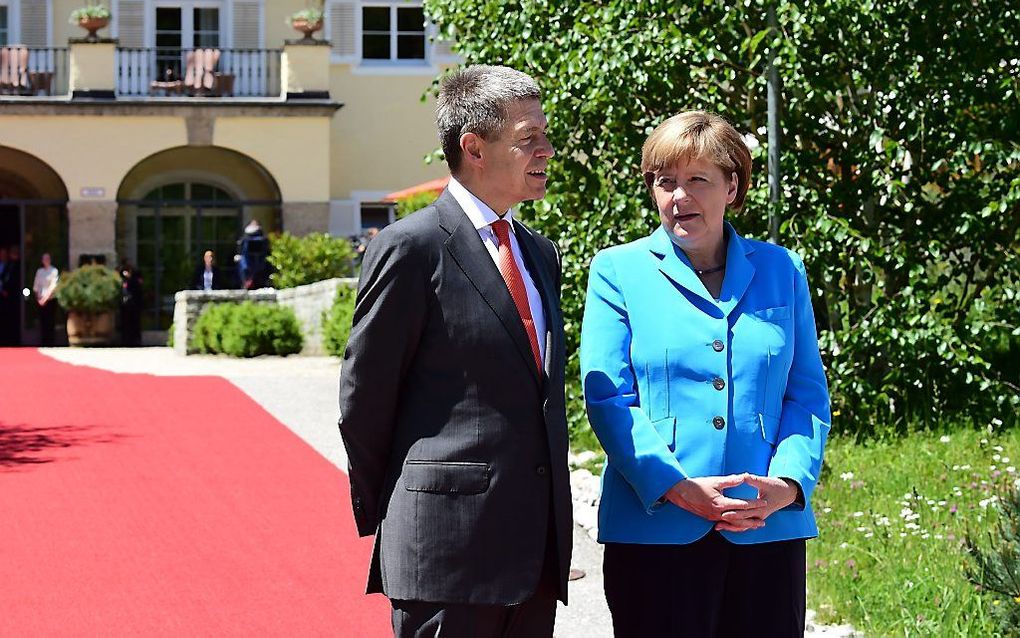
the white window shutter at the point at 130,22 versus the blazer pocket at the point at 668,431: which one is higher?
the white window shutter at the point at 130,22

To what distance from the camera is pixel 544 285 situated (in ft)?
12.2

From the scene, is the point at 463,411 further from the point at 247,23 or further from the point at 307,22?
the point at 247,23

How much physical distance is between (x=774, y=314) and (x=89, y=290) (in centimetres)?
2455

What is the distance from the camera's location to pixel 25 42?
30922 millimetres

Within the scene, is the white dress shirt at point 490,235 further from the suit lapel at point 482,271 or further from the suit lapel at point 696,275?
the suit lapel at point 696,275

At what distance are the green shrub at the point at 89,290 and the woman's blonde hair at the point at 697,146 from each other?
24.4 m

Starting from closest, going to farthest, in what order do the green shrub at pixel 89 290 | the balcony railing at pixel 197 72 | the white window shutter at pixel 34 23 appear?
the green shrub at pixel 89 290 → the balcony railing at pixel 197 72 → the white window shutter at pixel 34 23

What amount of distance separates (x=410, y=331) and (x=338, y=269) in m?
22.6

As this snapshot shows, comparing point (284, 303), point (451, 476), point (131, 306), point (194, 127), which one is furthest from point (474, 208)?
point (194, 127)

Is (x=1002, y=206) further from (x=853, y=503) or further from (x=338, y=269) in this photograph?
(x=338, y=269)

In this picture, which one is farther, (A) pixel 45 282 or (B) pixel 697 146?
(A) pixel 45 282

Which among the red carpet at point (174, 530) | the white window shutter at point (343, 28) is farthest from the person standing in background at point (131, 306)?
the red carpet at point (174, 530)

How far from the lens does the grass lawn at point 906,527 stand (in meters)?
5.75

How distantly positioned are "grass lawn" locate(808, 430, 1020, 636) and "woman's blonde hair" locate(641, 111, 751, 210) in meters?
2.08
